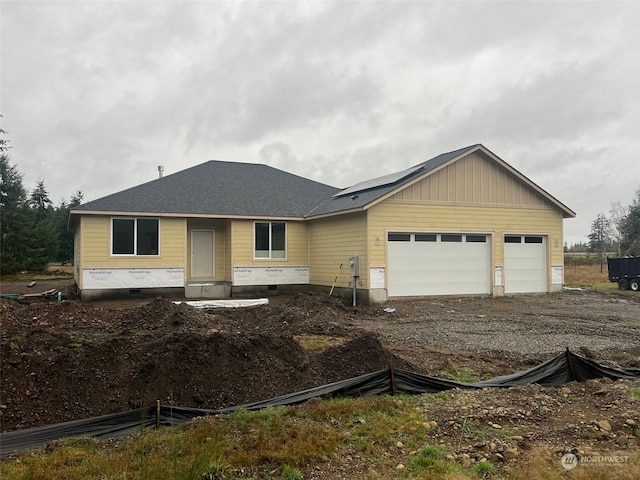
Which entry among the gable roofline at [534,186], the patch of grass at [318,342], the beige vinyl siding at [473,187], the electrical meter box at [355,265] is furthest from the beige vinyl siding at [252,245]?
the patch of grass at [318,342]

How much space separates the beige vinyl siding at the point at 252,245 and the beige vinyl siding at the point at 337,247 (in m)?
0.37

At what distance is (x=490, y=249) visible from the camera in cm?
1808

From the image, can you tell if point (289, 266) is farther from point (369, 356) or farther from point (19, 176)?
point (19, 176)

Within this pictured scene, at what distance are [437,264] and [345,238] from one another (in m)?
3.40

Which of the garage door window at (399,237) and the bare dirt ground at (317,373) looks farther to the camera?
the garage door window at (399,237)

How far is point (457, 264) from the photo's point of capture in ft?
57.8

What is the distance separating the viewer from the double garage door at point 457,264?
16719 mm

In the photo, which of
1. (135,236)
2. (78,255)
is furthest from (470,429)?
(78,255)

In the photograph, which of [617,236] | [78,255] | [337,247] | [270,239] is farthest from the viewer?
[617,236]

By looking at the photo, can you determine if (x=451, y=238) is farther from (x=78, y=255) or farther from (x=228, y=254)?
(x=78, y=255)

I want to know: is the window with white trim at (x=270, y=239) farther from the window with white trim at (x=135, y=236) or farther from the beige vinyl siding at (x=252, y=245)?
the window with white trim at (x=135, y=236)

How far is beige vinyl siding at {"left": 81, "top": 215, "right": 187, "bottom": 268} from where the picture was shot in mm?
16812

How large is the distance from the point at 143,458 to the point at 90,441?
35.7 inches

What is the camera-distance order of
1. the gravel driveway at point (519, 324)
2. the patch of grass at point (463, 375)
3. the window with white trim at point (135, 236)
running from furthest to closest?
the window with white trim at point (135, 236) < the gravel driveway at point (519, 324) < the patch of grass at point (463, 375)
